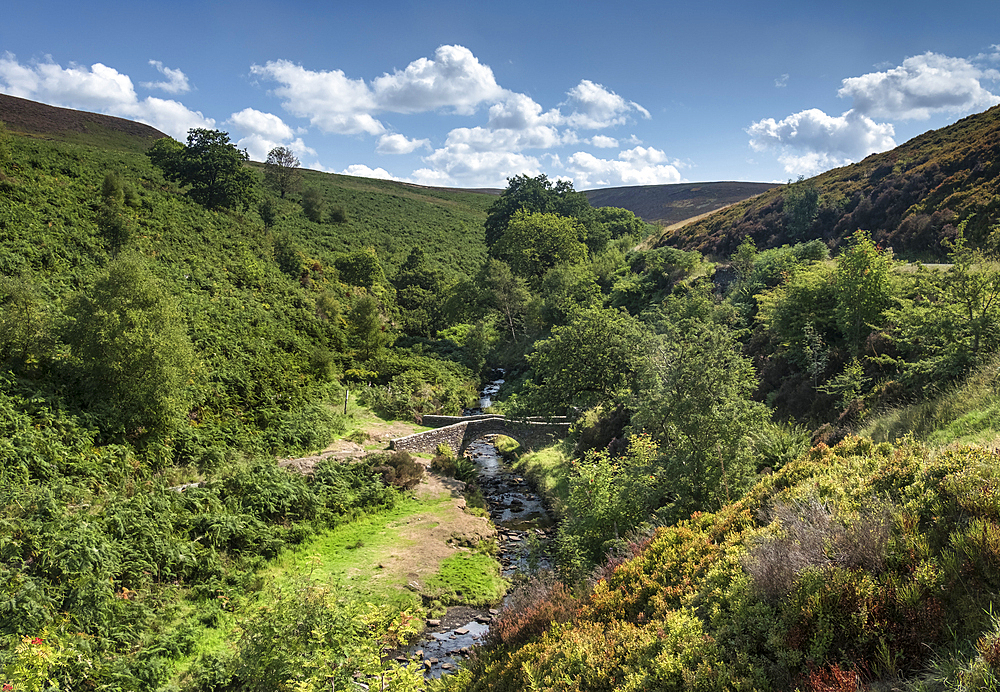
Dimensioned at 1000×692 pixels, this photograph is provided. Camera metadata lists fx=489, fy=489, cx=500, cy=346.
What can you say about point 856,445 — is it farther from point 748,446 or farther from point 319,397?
point 319,397

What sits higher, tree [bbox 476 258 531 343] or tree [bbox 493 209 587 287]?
tree [bbox 493 209 587 287]

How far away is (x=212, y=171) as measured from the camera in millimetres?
45250

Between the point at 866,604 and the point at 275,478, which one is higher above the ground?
the point at 866,604

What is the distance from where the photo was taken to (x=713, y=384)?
43.7 ft

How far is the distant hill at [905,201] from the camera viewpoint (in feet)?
97.3

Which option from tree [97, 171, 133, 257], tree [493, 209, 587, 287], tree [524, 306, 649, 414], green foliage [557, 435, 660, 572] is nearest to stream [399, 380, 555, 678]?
green foliage [557, 435, 660, 572]

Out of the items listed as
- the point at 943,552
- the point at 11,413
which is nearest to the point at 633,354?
the point at 943,552

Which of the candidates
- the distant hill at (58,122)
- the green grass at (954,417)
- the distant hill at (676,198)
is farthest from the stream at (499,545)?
the distant hill at (676,198)

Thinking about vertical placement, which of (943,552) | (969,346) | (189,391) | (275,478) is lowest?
(275,478)

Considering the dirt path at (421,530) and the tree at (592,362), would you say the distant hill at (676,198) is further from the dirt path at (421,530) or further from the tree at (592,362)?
the dirt path at (421,530)

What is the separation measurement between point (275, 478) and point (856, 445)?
20039 mm

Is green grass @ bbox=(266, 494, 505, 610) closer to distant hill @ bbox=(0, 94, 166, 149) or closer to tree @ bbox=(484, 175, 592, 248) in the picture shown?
tree @ bbox=(484, 175, 592, 248)

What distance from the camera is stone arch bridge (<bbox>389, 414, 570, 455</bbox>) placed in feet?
97.7

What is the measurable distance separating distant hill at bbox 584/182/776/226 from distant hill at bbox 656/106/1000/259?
63902 millimetres
